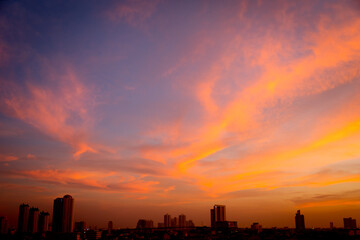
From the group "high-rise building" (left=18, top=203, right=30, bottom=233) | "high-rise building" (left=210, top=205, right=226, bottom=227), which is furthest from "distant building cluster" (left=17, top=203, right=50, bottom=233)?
"high-rise building" (left=210, top=205, right=226, bottom=227)

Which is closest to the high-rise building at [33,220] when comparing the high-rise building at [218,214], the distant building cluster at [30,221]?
the distant building cluster at [30,221]

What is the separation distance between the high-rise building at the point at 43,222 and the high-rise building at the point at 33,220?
11.2 ft

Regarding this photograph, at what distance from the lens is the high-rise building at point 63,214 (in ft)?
388

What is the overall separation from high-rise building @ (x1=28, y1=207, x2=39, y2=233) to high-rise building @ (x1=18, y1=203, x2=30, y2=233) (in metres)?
1.50

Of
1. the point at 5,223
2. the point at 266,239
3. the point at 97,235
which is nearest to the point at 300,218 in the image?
the point at 266,239

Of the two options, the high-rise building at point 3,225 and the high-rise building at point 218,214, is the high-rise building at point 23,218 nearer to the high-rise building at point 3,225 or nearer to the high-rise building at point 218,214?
the high-rise building at point 3,225

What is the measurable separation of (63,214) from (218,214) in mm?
92428

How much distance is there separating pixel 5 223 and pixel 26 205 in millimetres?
12981

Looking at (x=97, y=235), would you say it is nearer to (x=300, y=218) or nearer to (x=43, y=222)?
(x=43, y=222)

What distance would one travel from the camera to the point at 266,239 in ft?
244

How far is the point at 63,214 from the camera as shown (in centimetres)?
12019

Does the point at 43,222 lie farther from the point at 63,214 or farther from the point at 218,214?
the point at 218,214

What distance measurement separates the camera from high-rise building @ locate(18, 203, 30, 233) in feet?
386

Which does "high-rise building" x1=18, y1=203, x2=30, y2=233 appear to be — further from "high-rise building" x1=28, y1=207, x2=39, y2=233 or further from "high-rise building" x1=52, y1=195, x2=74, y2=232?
"high-rise building" x1=52, y1=195, x2=74, y2=232
